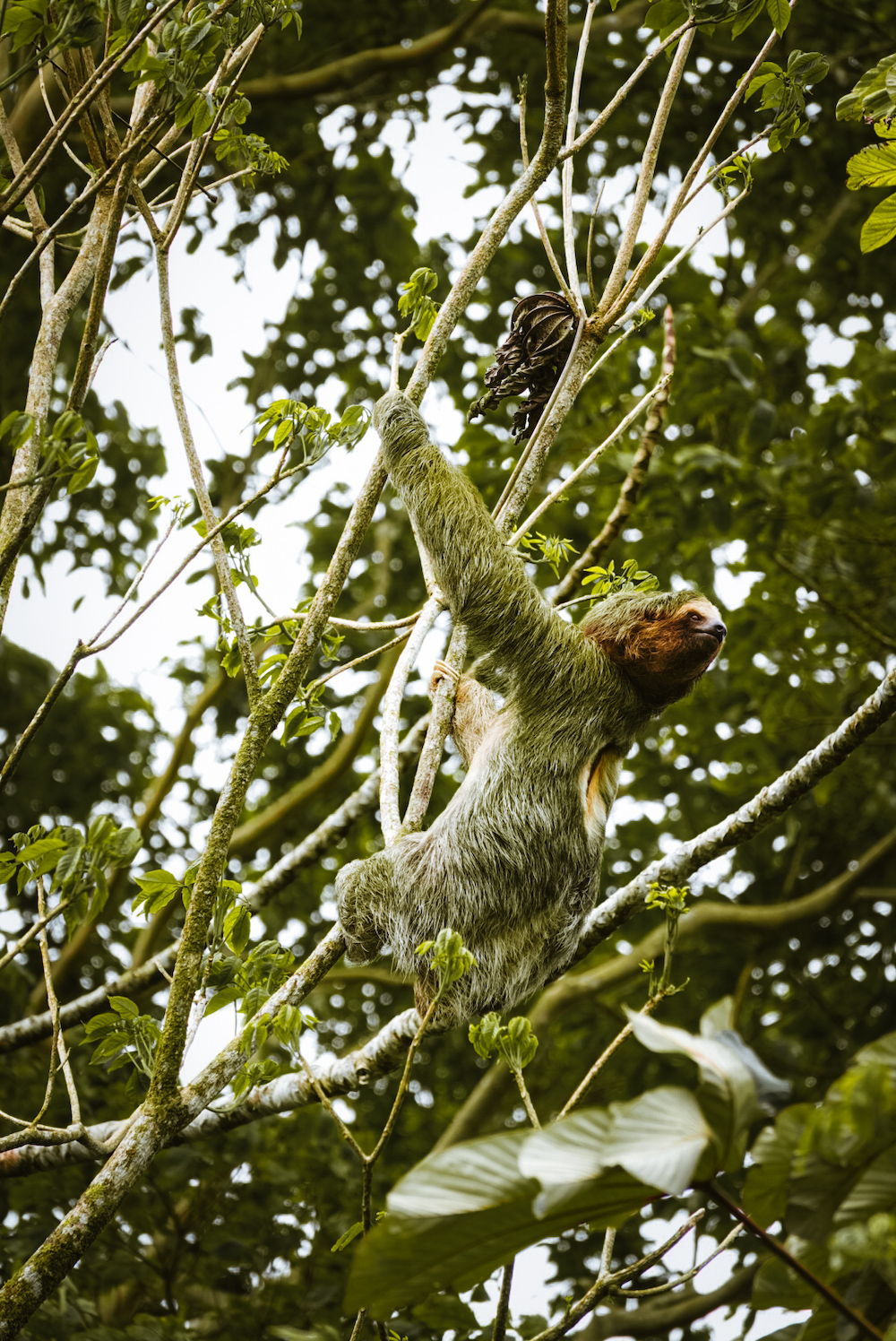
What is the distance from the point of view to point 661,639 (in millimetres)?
4469

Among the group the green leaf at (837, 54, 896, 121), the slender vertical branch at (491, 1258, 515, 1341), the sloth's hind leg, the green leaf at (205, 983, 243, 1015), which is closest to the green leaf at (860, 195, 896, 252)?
the green leaf at (837, 54, 896, 121)

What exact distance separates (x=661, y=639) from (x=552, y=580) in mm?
4576

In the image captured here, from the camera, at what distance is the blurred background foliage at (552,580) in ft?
21.8

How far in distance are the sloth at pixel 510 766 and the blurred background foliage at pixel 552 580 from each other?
2516 millimetres

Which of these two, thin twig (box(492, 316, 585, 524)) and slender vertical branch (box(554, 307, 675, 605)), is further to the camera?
slender vertical branch (box(554, 307, 675, 605))

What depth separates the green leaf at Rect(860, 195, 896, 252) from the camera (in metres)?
3.40

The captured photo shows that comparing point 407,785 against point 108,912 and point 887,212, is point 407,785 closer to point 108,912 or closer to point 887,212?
point 108,912

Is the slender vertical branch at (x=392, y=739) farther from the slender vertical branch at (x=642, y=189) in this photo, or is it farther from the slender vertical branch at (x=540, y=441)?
the slender vertical branch at (x=642, y=189)

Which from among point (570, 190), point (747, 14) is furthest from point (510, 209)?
point (747, 14)

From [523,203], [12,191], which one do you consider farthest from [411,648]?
[12,191]

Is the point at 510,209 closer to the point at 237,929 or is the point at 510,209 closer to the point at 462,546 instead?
the point at 462,546

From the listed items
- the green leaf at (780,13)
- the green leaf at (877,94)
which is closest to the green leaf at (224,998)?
the green leaf at (877,94)

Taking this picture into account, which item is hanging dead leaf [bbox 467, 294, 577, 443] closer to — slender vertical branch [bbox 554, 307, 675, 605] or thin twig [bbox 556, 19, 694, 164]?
thin twig [bbox 556, 19, 694, 164]

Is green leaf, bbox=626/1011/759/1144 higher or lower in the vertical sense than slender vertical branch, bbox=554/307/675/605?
lower
